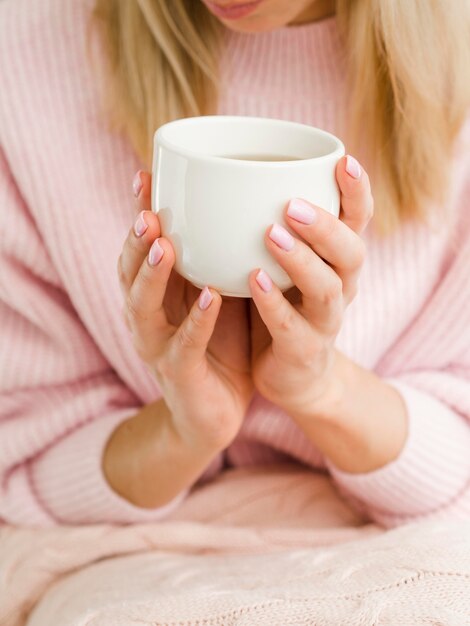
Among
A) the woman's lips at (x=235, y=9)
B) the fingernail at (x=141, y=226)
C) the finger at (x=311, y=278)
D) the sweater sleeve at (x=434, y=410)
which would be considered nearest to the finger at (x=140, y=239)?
the fingernail at (x=141, y=226)

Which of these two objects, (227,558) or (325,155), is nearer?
(325,155)

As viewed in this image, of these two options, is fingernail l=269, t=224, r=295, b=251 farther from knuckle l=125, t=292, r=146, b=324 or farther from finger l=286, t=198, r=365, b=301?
knuckle l=125, t=292, r=146, b=324

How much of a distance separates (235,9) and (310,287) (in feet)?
1.08

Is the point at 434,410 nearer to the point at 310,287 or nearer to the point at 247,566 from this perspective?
the point at 247,566

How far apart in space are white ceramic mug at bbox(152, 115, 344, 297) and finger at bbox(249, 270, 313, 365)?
1 cm

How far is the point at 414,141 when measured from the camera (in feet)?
3.19

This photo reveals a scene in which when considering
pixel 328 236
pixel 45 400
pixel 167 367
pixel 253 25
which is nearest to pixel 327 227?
pixel 328 236

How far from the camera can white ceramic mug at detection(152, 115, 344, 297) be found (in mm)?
604

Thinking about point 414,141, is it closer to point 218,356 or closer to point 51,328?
point 218,356

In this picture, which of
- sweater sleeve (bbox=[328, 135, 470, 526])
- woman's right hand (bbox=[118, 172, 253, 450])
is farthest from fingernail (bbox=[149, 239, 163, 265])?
sweater sleeve (bbox=[328, 135, 470, 526])

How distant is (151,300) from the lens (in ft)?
2.31

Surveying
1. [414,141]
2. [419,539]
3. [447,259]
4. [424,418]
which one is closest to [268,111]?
[414,141]

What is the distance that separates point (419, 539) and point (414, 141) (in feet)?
1.47

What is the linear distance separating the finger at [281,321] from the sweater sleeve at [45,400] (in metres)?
0.37
